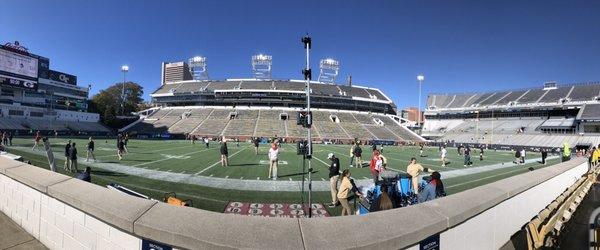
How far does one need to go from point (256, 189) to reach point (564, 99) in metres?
90.2

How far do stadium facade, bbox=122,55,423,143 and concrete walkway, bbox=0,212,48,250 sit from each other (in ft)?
205

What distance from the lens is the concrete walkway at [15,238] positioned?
4020mm

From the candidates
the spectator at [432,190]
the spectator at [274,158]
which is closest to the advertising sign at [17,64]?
the spectator at [274,158]

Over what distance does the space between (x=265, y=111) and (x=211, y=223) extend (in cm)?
8658

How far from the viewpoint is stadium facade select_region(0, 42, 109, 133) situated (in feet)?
173

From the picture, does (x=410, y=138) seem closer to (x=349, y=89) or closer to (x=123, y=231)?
(x=349, y=89)

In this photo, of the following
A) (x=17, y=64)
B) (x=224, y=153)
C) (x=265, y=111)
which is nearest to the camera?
(x=224, y=153)

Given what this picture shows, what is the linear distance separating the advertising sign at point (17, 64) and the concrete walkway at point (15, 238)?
6331 cm

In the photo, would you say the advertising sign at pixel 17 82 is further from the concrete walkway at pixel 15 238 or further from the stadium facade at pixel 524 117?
the stadium facade at pixel 524 117

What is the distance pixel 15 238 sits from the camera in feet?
14.1

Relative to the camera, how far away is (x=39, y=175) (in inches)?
172

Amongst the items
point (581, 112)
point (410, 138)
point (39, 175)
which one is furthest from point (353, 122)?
point (39, 175)

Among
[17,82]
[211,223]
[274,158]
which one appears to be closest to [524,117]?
[274,158]

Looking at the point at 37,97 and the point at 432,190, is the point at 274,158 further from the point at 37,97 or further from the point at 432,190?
the point at 37,97
